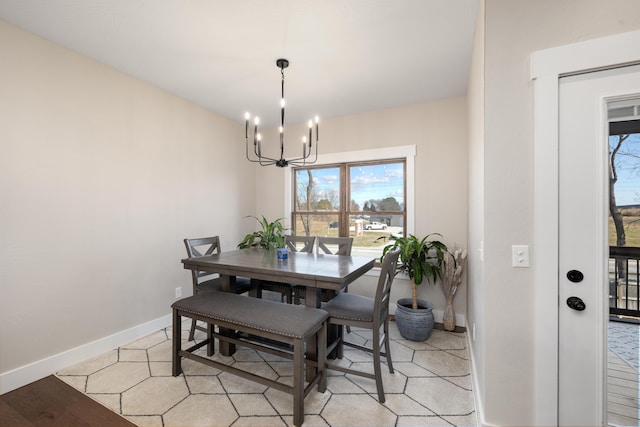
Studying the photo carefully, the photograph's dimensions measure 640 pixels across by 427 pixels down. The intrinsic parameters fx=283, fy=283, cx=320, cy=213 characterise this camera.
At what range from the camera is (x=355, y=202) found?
4105 mm

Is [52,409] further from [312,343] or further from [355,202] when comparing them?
[355,202]

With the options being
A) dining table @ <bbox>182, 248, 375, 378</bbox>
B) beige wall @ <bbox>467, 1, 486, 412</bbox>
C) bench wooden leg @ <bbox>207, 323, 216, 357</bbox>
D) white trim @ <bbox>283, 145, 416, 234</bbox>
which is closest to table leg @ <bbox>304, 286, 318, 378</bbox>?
dining table @ <bbox>182, 248, 375, 378</bbox>

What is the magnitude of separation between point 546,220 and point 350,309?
4.52 feet

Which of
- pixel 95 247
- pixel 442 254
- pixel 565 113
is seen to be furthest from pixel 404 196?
pixel 95 247

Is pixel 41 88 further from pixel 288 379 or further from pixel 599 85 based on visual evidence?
pixel 599 85

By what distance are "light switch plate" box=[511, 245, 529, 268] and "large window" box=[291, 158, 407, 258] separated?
2.09 m

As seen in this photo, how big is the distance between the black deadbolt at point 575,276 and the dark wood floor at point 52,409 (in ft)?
8.82

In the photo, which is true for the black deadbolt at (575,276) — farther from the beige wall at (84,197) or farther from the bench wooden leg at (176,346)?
the beige wall at (84,197)

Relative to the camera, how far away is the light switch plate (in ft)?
5.08

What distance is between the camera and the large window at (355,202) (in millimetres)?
3836

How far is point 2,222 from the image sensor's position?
210cm

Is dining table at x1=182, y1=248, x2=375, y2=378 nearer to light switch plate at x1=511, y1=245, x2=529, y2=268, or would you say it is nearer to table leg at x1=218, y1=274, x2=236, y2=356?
table leg at x1=218, y1=274, x2=236, y2=356

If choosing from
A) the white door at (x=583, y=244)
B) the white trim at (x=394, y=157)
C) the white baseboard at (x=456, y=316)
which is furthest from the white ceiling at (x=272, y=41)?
the white baseboard at (x=456, y=316)

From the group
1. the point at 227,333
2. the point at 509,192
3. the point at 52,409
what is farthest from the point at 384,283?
the point at 52,409
